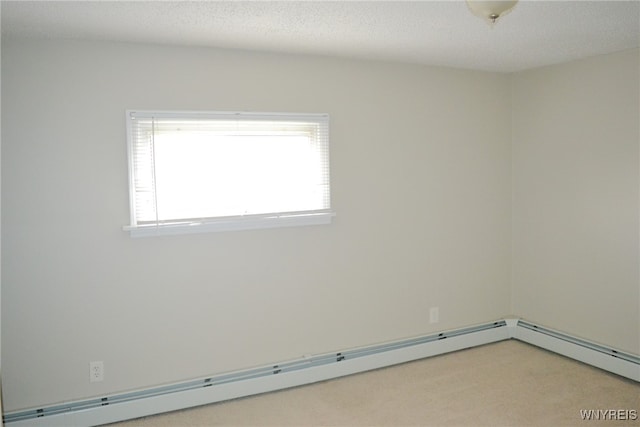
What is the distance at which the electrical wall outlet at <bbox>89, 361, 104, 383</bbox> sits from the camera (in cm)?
333

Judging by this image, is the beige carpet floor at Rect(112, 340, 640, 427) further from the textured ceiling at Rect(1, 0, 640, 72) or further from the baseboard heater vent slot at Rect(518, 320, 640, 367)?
the textured ceiling at Rect(1, 0, 640, 72)

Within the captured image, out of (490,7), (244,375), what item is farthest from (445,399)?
(490,7)

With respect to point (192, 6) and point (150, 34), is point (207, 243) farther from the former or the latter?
point (192, 6)

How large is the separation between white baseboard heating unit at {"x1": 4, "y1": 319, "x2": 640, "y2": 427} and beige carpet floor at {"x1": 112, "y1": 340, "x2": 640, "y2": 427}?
6 centimetres

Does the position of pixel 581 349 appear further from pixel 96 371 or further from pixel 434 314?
pixel 96 371

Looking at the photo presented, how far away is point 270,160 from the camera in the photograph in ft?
12.1

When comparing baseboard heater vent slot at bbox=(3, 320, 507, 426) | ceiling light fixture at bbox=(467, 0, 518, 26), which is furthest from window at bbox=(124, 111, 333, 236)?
ceiling light fixture at bbox=(467, 0, 518, 26)

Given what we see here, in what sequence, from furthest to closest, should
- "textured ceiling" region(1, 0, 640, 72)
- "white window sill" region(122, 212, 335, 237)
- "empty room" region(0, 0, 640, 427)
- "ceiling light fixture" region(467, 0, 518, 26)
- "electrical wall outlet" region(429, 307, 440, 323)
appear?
"electrical wall outlet" region(429, 307, 440, 323) < "white window sill" region(122, 212, 335, 237) < "empty room" region(0, 0, 640, 427) < "textured ceiling" region(1, 0, 640, 72) < "ceiling light fixture" region(467, 0, 518, 26)

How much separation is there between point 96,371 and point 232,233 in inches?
46.0

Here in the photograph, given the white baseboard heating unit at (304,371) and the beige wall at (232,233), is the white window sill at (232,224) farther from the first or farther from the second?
the white baseboard heating unit at (304,371)

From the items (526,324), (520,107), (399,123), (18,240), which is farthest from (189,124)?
(526,324)

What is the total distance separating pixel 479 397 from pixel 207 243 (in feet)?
6.70

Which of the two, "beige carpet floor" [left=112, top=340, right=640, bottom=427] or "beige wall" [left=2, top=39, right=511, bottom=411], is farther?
"beige carpet floor" [left=112, top=340, right=640, bottom=427]

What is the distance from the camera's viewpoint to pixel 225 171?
3.57 m
